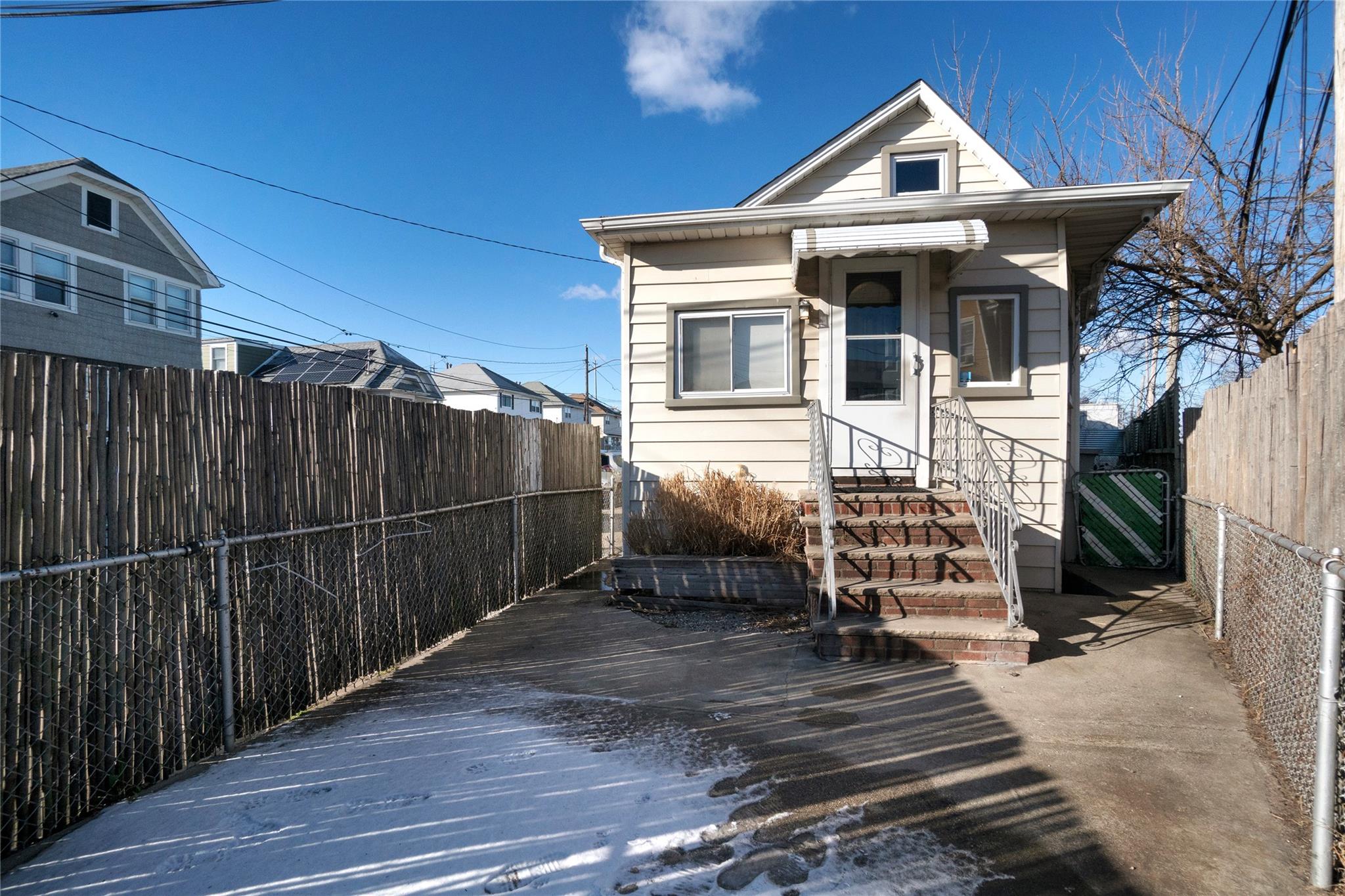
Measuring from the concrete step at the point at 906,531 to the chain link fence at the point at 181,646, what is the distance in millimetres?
3479

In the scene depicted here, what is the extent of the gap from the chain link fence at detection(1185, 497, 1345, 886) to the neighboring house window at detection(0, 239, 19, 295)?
65.5 feet

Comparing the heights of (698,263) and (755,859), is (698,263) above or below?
above

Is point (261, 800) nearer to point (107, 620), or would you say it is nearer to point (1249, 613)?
point (107, 620)

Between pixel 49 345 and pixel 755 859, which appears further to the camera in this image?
pixel 49 345

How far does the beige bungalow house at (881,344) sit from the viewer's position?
21.0ft

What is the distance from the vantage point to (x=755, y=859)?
254 centimetres

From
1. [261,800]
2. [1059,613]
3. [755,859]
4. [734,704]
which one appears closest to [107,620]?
[261,800]

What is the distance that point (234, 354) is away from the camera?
25469mm

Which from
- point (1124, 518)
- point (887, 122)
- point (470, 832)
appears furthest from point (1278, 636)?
point (887, 122)

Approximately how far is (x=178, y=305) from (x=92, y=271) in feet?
8.09

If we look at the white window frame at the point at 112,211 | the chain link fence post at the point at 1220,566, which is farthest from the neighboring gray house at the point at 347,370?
the chain link fence post at the point at 1220,566

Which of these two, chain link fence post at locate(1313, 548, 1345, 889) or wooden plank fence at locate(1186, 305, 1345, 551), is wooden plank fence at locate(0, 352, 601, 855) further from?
wooden plank fence at locate(1186, 305, 1345, 551)

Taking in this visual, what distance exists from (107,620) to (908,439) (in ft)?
21.2

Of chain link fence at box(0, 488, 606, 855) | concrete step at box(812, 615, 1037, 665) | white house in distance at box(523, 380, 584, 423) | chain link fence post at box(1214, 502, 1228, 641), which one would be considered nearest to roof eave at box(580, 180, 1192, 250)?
chain link fence post at box(1214, 502, 1228, 641)
